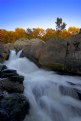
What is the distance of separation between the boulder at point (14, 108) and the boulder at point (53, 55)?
18.0 ft

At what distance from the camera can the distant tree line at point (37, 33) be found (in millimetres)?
49562

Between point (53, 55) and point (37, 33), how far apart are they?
4442cm

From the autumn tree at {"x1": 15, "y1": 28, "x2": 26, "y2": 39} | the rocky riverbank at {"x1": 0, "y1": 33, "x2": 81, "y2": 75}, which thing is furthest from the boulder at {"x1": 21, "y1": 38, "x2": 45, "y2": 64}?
the autumn tree at {"x1": 15, "y1": 28, "x2": 26, "y2": 39}

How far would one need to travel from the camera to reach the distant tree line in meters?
49.6

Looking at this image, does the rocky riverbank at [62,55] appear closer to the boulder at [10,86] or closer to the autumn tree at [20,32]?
the boulder at [10,86]

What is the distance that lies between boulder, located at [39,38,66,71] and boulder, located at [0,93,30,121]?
5491 mm

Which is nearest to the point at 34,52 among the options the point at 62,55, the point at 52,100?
the point at 62,55

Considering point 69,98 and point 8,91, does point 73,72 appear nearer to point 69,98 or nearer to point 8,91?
point 69,98

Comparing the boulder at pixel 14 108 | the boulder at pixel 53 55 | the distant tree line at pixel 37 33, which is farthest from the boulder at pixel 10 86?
the distant tree line at pixel 37 33

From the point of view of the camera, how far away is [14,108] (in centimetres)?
718

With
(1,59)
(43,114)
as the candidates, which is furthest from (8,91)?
(1,59)

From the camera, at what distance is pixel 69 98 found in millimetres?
8992

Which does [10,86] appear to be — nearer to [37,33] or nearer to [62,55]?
[62,55]

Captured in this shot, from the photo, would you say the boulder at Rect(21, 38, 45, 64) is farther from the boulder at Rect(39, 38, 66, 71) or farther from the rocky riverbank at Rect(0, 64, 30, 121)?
the rocky riverbank at Rect(0, 64, 30, 121)
